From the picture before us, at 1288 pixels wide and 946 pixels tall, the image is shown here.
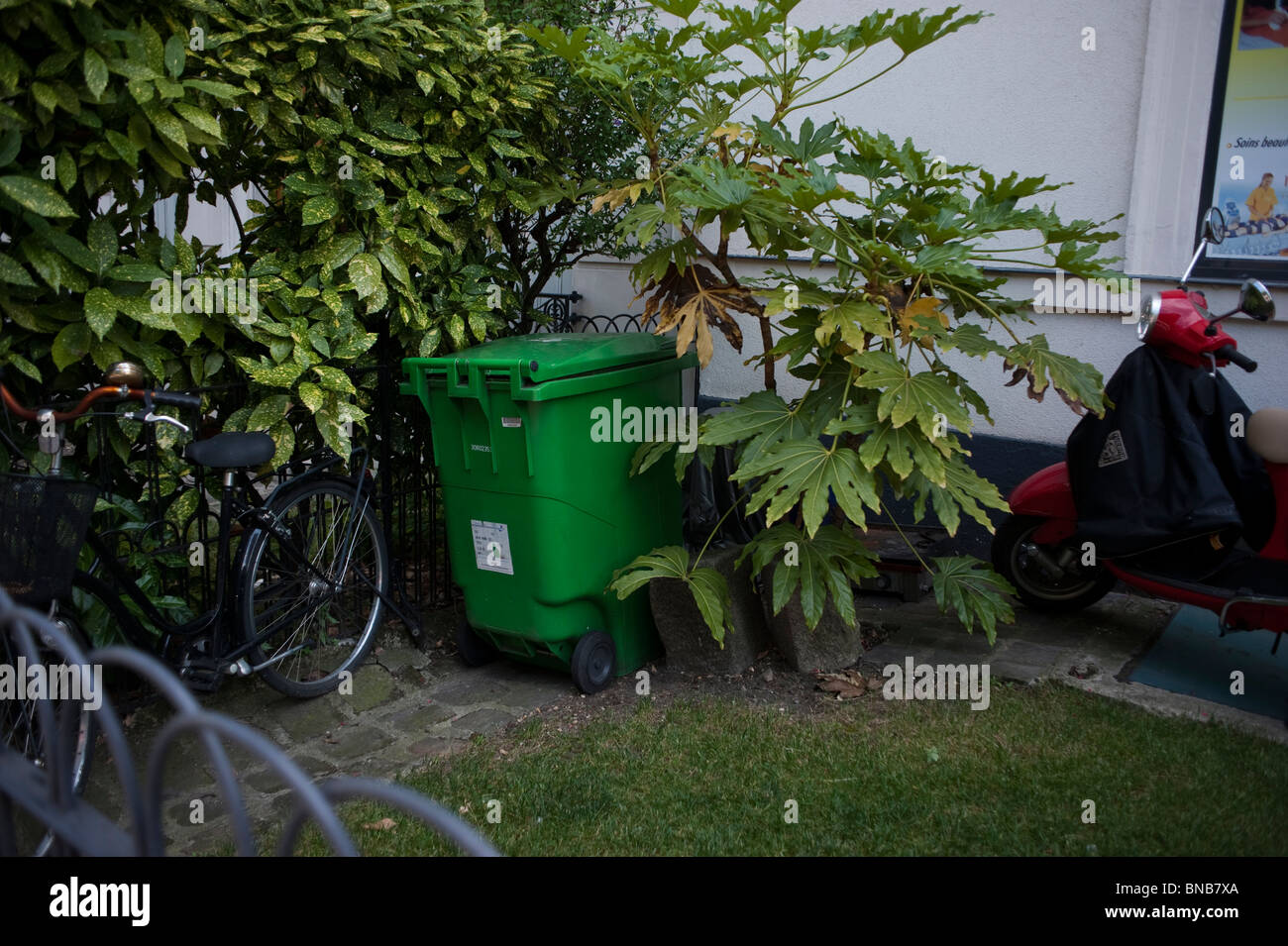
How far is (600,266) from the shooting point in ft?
25.2

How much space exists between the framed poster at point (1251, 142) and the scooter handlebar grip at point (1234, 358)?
1.09m

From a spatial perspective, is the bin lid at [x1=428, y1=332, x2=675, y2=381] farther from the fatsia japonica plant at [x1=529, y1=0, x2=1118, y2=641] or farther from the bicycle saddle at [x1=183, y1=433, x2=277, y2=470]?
the bicycle saddle at [x1=183, y1=433, x2=277, y2=470]

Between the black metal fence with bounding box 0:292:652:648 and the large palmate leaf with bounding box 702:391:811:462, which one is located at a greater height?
the large palmate leaf with bounding box 702:391:811:462

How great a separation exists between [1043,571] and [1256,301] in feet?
4.92

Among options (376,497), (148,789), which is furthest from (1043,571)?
(148,789)

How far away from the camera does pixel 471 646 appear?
15.6 feet

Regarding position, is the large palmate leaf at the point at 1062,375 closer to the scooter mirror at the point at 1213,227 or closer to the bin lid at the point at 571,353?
the scooter mirror at the point at 1213,227

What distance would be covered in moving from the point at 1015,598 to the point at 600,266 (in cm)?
381

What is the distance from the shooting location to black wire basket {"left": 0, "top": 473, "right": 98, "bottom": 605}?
2.98 m

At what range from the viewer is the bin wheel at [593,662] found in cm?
439

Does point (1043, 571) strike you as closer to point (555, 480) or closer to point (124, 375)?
point (555, 480)

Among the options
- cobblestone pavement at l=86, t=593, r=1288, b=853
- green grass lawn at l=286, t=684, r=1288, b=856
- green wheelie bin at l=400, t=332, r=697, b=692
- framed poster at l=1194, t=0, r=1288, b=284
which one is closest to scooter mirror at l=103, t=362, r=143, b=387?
green wheelie bin at l=400, t=332, r=697, b=692

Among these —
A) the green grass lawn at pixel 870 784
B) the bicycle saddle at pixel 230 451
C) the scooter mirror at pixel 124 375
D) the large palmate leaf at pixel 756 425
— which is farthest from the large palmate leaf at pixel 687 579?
the scooter mirror at pixel 124 375

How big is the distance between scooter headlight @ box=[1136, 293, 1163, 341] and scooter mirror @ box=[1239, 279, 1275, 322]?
0.98 ft
